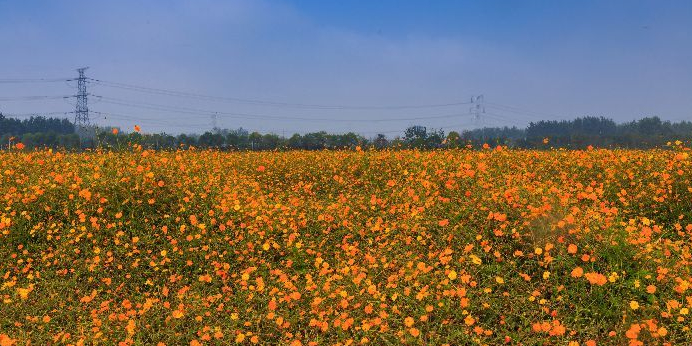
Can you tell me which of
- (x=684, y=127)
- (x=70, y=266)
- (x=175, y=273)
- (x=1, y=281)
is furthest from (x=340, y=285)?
(x=684, y=127)

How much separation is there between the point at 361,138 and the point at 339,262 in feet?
93.5

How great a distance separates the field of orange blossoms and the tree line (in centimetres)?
232

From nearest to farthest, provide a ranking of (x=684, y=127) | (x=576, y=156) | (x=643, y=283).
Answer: (x=643, y=283), (x=576, y=156), (x=684, y=127)

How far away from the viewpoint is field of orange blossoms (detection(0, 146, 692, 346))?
4.81 meters

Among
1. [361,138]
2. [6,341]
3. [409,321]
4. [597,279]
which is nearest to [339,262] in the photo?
[409,321]

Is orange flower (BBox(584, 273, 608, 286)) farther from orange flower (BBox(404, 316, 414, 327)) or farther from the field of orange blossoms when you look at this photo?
orange flower (BBox(404, 316, 414, 327))

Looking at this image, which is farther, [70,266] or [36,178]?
[36,178]

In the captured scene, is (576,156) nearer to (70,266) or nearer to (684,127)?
(70,266)

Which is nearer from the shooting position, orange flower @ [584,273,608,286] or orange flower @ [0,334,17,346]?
orange flower @ [584,273,608,286]

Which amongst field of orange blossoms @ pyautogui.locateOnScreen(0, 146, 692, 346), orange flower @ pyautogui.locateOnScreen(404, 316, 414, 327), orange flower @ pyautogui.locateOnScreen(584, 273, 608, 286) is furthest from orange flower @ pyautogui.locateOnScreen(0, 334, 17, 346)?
orange flower @ pyautogui.locateOnScreen(584, 273, 608, 286)

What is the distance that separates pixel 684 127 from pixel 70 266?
212 m

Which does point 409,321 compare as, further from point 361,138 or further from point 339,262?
point 361,138

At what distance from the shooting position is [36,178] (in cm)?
984

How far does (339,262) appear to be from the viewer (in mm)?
7074
